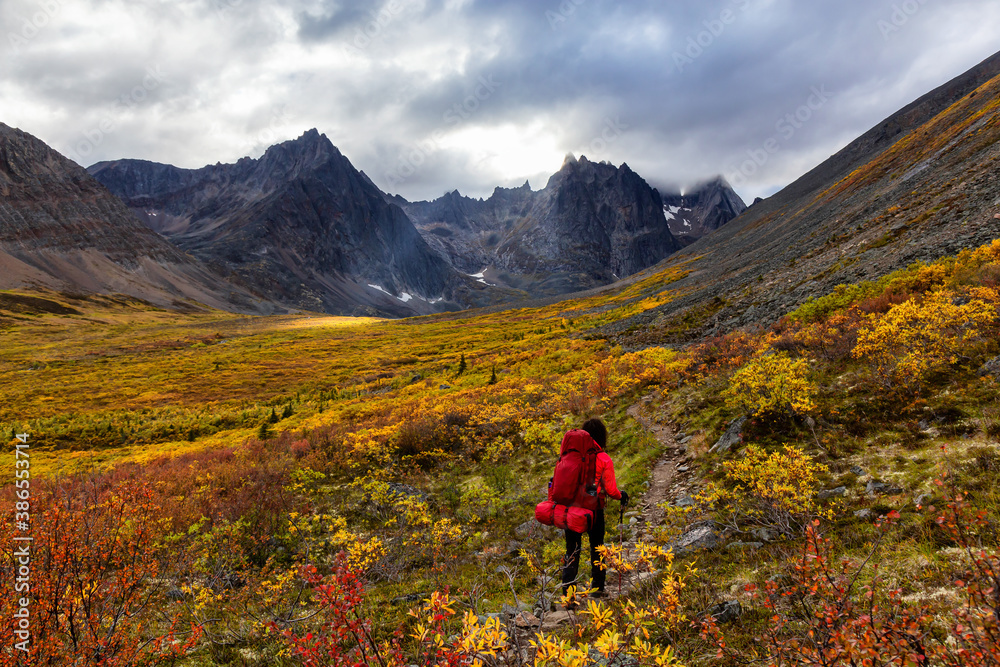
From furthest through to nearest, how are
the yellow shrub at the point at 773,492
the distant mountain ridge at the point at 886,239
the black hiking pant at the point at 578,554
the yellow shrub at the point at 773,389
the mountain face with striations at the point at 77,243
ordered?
the mountain face with striations at the point at 77,243
the distant mountain ridge at the point at 886,239
the yellow shrub at the point at 773,389
the black hiking pant at the point at 578,554
the yellow shrub at the point at 773,492

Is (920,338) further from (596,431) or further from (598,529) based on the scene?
(598,529)

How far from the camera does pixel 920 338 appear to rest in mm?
8000

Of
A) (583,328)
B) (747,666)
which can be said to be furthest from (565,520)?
(583,328)

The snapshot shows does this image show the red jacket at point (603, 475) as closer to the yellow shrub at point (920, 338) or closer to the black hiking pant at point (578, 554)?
the black hiking pant at point (578, 554)

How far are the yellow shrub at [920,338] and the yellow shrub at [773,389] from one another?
4.58ft

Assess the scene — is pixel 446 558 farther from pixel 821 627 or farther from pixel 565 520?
pixel 821 627

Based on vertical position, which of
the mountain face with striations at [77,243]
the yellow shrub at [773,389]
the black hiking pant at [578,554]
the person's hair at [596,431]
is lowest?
the black hiking pant at [578,554]

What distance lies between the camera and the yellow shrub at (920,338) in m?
7.36

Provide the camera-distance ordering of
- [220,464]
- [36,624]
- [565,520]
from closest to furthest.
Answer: [36,624], [565,520], [220,464]

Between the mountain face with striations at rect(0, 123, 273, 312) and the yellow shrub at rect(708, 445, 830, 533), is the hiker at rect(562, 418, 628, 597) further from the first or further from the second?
the mountain face with striations at rect(0, 123, 273, 312)

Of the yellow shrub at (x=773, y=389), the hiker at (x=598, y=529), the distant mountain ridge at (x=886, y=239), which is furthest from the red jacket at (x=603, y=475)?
the distant mountain ridge at (x=886, y=239)

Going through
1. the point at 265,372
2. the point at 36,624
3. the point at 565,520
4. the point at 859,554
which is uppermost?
the point at 265,372

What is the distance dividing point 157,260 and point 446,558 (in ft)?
737

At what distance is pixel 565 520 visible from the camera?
5508 millimetres
